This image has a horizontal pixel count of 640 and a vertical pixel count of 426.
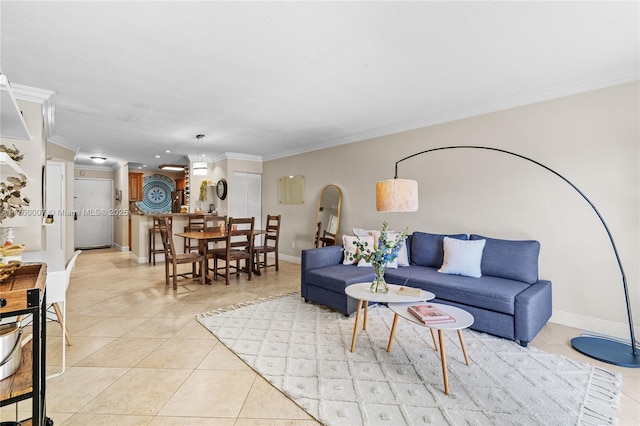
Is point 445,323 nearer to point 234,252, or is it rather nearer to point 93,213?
point 234,252

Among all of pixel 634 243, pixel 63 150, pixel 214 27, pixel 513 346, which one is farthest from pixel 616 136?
pixel 63 150

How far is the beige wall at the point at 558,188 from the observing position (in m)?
2.86

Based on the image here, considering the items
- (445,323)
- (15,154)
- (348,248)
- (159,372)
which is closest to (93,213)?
(15,154)

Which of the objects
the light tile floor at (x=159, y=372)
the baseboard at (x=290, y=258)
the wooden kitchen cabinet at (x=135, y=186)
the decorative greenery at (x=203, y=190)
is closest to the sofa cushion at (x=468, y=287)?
the light tile floor at (x=159, y=372)

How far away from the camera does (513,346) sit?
2.64 m

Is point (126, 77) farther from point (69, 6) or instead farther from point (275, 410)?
point (275, 410)

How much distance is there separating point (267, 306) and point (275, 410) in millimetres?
1841

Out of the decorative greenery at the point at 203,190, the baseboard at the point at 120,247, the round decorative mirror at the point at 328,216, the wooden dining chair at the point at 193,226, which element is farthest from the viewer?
the baseboard at the point at 120,247

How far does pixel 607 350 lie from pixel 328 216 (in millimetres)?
4021

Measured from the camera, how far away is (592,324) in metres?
2.99

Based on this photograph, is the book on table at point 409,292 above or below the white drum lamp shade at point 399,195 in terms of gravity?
below

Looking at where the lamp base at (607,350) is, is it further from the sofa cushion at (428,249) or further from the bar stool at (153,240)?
the bar stool at (153,240)

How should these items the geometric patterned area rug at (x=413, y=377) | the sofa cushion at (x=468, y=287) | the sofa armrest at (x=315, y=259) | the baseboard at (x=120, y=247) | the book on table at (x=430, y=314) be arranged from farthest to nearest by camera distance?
the baseboard at (x=120, y=247)
the sofa armrest at (x=315, y=259)
the sofa cushion at (x=468, y=287)
the book on table at (x=430, y=314)
the geometric patterned area rug at (x=413, y=377)

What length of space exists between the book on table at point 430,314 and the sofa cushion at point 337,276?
1030 mm
